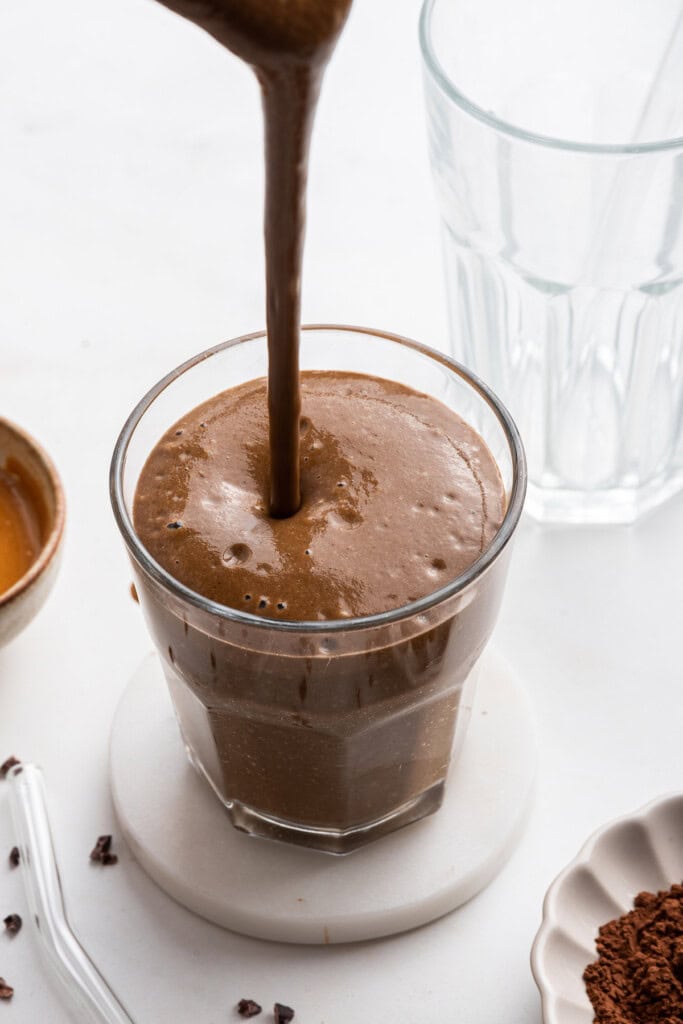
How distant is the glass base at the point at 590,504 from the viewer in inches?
62.7

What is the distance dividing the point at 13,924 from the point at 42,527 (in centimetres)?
42

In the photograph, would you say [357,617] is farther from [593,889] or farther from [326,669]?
[593,889]

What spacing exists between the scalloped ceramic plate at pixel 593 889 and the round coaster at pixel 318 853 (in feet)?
0.32

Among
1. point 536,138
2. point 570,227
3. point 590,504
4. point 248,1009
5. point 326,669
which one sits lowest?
point 248,1009

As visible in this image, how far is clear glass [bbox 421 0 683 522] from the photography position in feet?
4.32

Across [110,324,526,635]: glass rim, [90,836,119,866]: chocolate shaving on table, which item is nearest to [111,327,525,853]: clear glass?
[110,324,526,635]: glass rim

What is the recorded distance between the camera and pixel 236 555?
1.10 meters

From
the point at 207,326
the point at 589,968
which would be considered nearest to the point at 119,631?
the point at 207,326

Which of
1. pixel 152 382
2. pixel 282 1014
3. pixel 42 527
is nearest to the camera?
pixel 282 1014

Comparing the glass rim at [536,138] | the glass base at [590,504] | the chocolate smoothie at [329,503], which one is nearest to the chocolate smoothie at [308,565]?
the chocolate smoothie at [329,503]

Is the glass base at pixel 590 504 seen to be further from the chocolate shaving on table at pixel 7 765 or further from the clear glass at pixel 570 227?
the chocolate shaving on table at pixel 7 765

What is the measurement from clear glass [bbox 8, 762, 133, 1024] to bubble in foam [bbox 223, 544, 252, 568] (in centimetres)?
39

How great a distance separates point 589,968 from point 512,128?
741 millimetres

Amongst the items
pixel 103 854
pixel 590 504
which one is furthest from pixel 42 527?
pixel 590 504
